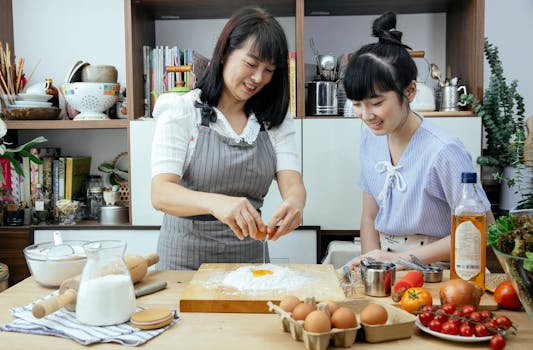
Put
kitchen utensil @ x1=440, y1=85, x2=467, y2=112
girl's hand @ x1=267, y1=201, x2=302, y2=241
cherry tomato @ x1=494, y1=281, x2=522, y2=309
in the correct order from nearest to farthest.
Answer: cherry tomato @ x1=494, y1=281, x2=522, y2=309 → girl's hand @ x1=267, y1=201, x2=302, y2=241 → kitchen utensil @ x1=440, y1=85, x2=467, y2=112

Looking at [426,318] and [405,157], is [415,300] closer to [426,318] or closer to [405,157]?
[426,318]

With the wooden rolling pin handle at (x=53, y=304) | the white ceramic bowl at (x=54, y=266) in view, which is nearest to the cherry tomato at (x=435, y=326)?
the wooden rolling pin handle at (x=53, y=304)

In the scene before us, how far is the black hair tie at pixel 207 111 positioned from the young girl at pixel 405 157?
44 cm

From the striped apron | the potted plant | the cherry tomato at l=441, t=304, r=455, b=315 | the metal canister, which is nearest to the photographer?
the cherry tomato at l=441, t=304, r=455, b=315

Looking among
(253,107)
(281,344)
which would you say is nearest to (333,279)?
(281,344)

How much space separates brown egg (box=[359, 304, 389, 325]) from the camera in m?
1.02

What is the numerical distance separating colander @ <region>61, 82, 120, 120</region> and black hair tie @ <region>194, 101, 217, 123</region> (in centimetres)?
104

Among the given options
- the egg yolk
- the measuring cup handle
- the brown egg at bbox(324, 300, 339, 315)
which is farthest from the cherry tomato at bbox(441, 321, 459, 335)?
the measuring cup handle

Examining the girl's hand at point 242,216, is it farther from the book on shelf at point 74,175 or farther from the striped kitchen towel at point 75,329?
the book on shelf at point 74,175

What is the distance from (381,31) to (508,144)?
1.08m

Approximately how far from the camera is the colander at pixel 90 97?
101 inches

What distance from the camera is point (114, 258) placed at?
1109mm

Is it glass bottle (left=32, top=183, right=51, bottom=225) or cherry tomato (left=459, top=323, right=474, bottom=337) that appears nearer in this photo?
cherry tomato (left=459, top=323, right=474, bottom=337)

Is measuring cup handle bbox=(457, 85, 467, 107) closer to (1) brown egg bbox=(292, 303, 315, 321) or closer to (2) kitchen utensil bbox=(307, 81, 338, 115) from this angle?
(2) kitchen utensil bbox=(307, 81, 338, 115)
